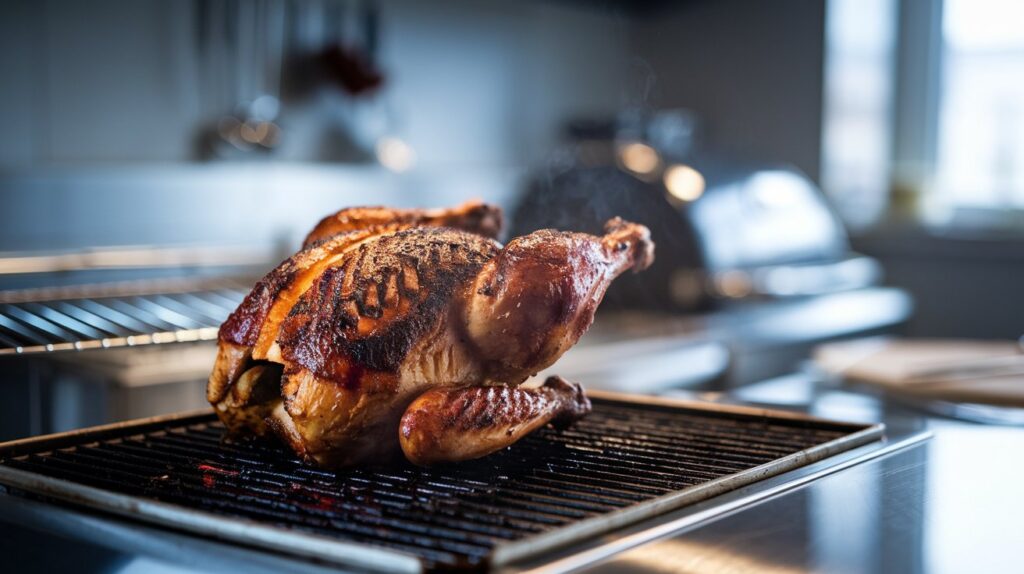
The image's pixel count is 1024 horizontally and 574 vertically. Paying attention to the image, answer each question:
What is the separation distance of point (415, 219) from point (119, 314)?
40.3 inches

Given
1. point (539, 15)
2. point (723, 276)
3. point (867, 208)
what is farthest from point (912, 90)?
point (723, 276)

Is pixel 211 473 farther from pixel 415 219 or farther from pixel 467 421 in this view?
pixel 415 219

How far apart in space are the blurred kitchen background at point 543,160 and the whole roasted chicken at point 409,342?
289 millimetres

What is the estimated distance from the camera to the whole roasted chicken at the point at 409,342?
1.10 meters

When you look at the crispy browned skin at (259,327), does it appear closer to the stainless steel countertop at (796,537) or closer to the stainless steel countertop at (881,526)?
the stainless steel countertop at (796,537)

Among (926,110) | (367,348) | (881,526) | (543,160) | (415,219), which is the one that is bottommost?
(881,526)

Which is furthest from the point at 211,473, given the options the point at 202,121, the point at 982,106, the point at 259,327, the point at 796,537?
the point at 982,106

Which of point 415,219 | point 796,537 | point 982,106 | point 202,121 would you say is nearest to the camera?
point 796,537

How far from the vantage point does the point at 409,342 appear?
112 centimetres

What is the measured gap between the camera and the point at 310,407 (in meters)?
1.10

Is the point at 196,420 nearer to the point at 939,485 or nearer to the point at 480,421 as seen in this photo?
the point at 480,421

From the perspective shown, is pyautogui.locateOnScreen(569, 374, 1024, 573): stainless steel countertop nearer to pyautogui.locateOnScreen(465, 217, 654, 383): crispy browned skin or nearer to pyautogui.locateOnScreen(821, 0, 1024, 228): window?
pyautogui.locateOnScreen(465, 217, 654, 383): crispy browned skin

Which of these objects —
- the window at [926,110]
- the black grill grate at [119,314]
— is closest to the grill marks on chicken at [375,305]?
the black grill grate at [119,314]

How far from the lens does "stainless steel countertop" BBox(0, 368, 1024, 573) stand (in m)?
0.87
